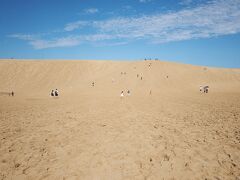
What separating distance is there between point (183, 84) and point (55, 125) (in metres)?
43.9

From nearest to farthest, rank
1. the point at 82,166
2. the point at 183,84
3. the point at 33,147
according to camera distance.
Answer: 1. the point at 82,166
2. the point at 33,147
3. the point at 183,84

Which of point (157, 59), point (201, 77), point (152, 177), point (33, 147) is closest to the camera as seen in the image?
point (152, 177)

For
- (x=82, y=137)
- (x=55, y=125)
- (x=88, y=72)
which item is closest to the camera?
(x=82, y=137)

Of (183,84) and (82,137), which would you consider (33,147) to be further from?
(183,84)

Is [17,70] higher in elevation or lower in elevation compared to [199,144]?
higher

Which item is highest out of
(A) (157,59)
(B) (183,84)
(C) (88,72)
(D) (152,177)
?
(A) (157,59)

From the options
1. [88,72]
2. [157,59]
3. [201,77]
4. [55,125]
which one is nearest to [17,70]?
[88,72]

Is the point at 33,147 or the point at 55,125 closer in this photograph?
the point at 33,147

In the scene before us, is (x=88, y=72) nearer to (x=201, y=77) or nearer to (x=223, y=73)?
(x=201, y=77)

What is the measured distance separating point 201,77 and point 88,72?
32.5 meters

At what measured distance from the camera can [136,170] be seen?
718 cm

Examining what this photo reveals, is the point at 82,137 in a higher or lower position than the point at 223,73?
lower

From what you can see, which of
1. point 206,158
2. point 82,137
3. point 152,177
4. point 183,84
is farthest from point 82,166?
point 183,84

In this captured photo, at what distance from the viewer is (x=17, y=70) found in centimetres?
6375
